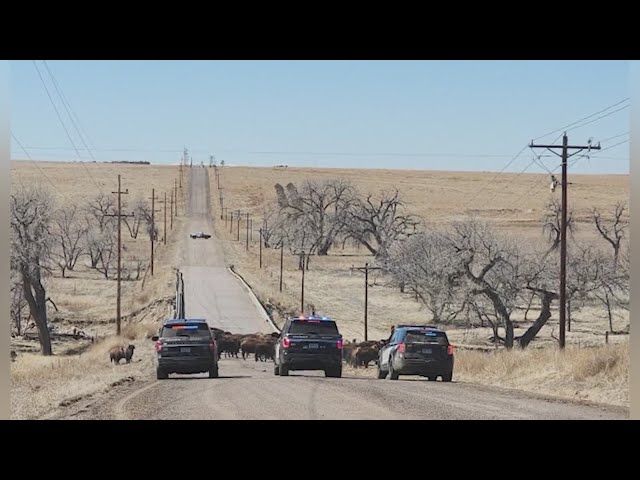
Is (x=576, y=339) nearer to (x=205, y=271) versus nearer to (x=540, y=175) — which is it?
(x=205, y=271)

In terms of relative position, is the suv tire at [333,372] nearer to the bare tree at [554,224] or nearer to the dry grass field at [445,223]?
the dry grass field at [445,223]

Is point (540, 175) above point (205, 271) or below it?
above

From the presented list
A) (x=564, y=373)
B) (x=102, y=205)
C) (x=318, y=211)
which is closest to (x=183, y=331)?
(x=564, y=373)

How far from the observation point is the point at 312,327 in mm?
34438

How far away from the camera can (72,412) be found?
66.7 ft

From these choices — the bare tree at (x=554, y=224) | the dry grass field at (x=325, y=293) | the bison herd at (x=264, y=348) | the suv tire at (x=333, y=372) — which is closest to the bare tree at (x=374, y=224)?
the dry grass field at (x=325, y=293)

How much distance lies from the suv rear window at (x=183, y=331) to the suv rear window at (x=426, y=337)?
6239 millimetres

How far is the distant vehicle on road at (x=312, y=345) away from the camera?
1348 inches

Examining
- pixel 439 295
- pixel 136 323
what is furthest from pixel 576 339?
pixel 136 323

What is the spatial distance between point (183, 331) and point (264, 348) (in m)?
24.0

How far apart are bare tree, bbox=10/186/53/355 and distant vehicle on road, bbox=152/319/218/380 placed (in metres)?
28.2

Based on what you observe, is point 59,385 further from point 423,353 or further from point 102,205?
point 102,205

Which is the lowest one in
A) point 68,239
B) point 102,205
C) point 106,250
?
point 106,250
